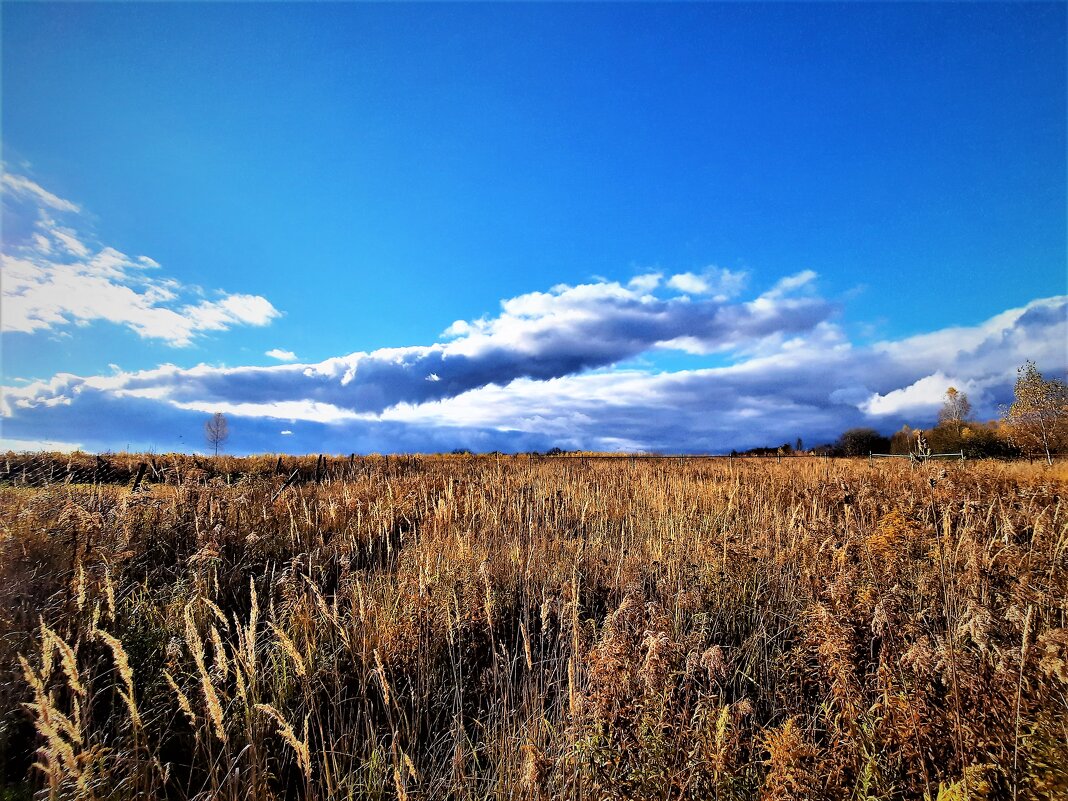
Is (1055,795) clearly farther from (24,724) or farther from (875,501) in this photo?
(875,501)

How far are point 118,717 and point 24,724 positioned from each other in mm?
526

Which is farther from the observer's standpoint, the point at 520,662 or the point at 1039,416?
the point at 1039,416

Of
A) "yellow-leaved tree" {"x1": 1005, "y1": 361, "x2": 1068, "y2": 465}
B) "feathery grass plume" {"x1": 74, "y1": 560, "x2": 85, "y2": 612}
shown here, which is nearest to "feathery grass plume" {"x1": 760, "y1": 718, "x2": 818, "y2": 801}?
"feathery grass plume" {"x1": 74, "y1": 560, "x2": 85, "y2": 612}

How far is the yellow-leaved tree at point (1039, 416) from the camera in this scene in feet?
84.5

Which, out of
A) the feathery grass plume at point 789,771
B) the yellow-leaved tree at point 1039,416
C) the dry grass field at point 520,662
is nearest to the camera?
the feathery grass plume at point 789,771

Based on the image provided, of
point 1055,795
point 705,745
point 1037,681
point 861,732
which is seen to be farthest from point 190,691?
point 1037,681

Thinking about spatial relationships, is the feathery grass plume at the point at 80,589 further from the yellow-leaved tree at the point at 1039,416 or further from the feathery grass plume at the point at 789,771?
the yellow-leaved tree at the point at 1039,416

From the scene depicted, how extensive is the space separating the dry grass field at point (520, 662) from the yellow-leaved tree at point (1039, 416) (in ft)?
85.5

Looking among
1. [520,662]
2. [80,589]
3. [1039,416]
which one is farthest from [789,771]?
[1039,416]

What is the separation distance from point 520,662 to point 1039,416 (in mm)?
34498

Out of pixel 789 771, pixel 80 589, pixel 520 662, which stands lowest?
pixel 520 662

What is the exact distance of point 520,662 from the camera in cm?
409

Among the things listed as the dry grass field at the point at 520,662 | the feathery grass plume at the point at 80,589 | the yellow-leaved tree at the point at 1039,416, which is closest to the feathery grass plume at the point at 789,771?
the dry grass field at the point at 520,662

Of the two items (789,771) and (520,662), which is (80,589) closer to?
(520,662)
